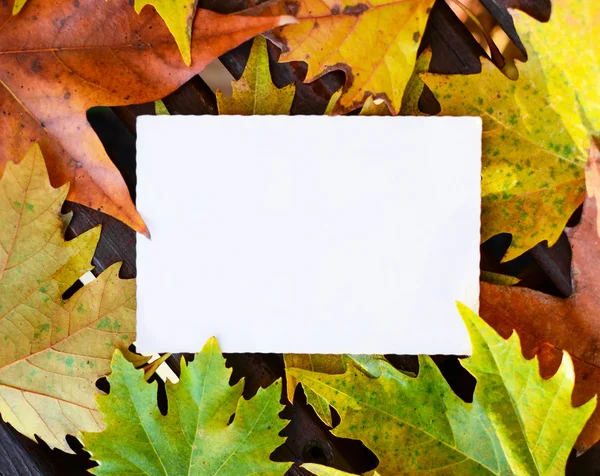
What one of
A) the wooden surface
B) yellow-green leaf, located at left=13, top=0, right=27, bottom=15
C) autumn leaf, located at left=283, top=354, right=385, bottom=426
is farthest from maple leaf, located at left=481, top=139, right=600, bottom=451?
yellow-green leaf, located at left=13, top=0, right=27, bottom=15

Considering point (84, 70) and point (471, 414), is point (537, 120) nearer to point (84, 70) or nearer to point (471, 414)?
point (471, 414)

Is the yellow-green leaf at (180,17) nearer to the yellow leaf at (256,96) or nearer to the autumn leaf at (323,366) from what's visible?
the yellow leaf at (256,96)

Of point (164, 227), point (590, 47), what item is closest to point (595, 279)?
point (590, 47)

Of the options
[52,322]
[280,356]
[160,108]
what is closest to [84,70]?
[160,108]

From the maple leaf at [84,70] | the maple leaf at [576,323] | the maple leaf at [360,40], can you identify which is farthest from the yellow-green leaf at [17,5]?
the maple leaf at [576,323]

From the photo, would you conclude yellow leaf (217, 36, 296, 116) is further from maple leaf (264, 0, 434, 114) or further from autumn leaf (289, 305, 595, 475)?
autumn leaf (289, 305, 595, 475)
